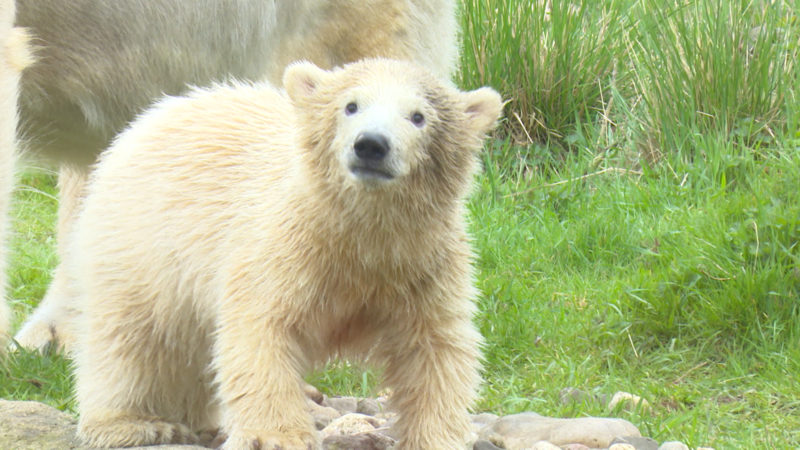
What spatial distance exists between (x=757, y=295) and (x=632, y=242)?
0.80m

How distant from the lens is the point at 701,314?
14.5 ft

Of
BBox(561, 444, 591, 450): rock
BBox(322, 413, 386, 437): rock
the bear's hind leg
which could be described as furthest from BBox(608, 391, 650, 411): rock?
the bear's hind leg

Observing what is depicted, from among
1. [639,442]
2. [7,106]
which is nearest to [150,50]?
[7,106]

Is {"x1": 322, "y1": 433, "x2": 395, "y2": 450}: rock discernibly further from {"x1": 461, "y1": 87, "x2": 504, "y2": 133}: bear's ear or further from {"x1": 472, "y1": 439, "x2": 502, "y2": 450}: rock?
{"x1": 461, "y1": 87, "x2": 504, "y2": 133}: bear's ear

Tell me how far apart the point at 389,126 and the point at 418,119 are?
146mm

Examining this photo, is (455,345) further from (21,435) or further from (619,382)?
(619,382)

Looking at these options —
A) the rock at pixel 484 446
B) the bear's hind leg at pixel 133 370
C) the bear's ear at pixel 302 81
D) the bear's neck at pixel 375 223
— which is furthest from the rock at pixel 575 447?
the bear's ear at pixel 302 81

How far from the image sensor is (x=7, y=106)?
3.57 meters

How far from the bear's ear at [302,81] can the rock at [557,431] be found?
4.03 feet

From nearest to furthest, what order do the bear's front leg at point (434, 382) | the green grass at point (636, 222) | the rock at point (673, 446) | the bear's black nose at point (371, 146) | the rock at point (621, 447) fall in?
the bear's black nose at point (371, 146) < the bear's front leg at point (434, 382) < the rock at point (621, 447) < the rock at point (673, 446) < the green grass at point (636, 222)

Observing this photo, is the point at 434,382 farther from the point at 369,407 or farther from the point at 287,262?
the point at 369,407

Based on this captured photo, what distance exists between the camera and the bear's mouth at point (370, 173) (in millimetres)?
2566

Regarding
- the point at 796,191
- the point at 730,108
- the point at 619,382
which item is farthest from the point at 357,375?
the point at 730,108

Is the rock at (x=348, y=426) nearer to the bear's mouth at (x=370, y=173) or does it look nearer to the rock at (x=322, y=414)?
the rock at (x=322, y=414)
